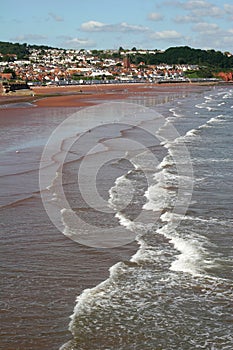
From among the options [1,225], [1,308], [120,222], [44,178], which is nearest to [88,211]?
[120,222]

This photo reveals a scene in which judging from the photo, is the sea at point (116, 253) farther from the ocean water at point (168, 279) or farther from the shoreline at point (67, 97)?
the shoreline at point (67, 97)

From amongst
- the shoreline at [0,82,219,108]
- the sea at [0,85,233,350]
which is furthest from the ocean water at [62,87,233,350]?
the shoreline at [0,82,219,108]

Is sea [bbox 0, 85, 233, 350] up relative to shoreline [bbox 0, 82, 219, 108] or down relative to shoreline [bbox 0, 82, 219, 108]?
down

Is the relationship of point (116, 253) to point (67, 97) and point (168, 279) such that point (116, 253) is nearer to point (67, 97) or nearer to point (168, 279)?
point (168, 279)

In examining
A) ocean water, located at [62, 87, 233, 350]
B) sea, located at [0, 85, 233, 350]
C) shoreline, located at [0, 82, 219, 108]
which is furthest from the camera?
shoreline, located at [0, 82, 219, 108]

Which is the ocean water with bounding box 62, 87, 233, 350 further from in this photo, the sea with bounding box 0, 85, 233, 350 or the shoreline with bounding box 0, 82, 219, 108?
the shoreline with bounding box 0, 82, 219, 108

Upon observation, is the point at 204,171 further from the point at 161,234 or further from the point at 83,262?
the point at 83,262
